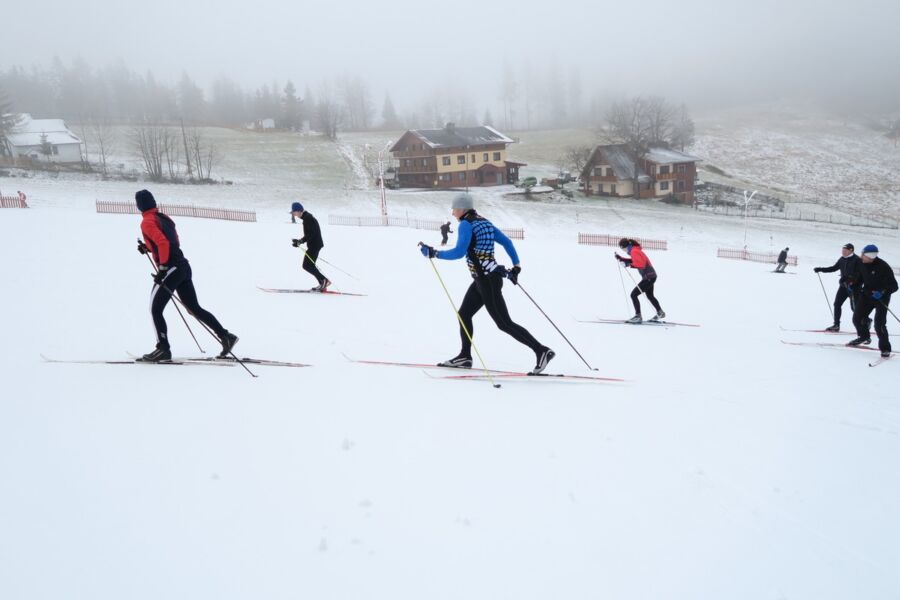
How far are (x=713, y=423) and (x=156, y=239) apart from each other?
19.1ft

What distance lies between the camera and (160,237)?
5980 millimetres

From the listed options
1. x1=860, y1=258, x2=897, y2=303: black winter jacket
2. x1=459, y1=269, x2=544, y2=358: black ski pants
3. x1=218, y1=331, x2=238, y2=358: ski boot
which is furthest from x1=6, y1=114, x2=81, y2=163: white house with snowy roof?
x1=860, y1=258, x2=897, y2=303: black winter jacket

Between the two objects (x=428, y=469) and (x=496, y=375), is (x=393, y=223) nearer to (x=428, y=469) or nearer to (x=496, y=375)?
(x=496, y=375)

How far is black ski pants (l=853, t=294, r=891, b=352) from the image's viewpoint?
8305 millimetres

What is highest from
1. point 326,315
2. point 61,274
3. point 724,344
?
point 61,274

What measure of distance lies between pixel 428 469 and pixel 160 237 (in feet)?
13.0

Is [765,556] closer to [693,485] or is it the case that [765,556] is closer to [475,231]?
[693,485]

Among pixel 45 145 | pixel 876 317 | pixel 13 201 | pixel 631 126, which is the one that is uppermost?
pixel 631 126

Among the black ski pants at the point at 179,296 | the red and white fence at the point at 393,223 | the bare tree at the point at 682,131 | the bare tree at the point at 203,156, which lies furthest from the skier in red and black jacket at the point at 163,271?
the bare tree at the point at 682,131

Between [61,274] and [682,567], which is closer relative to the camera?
[682,567]

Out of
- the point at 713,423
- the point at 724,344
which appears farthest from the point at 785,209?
the point at 713,423

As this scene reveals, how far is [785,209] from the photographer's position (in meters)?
59.6

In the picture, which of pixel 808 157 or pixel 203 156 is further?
pixel 808 157

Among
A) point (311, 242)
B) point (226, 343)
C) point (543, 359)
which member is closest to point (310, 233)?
point (311, 242)
